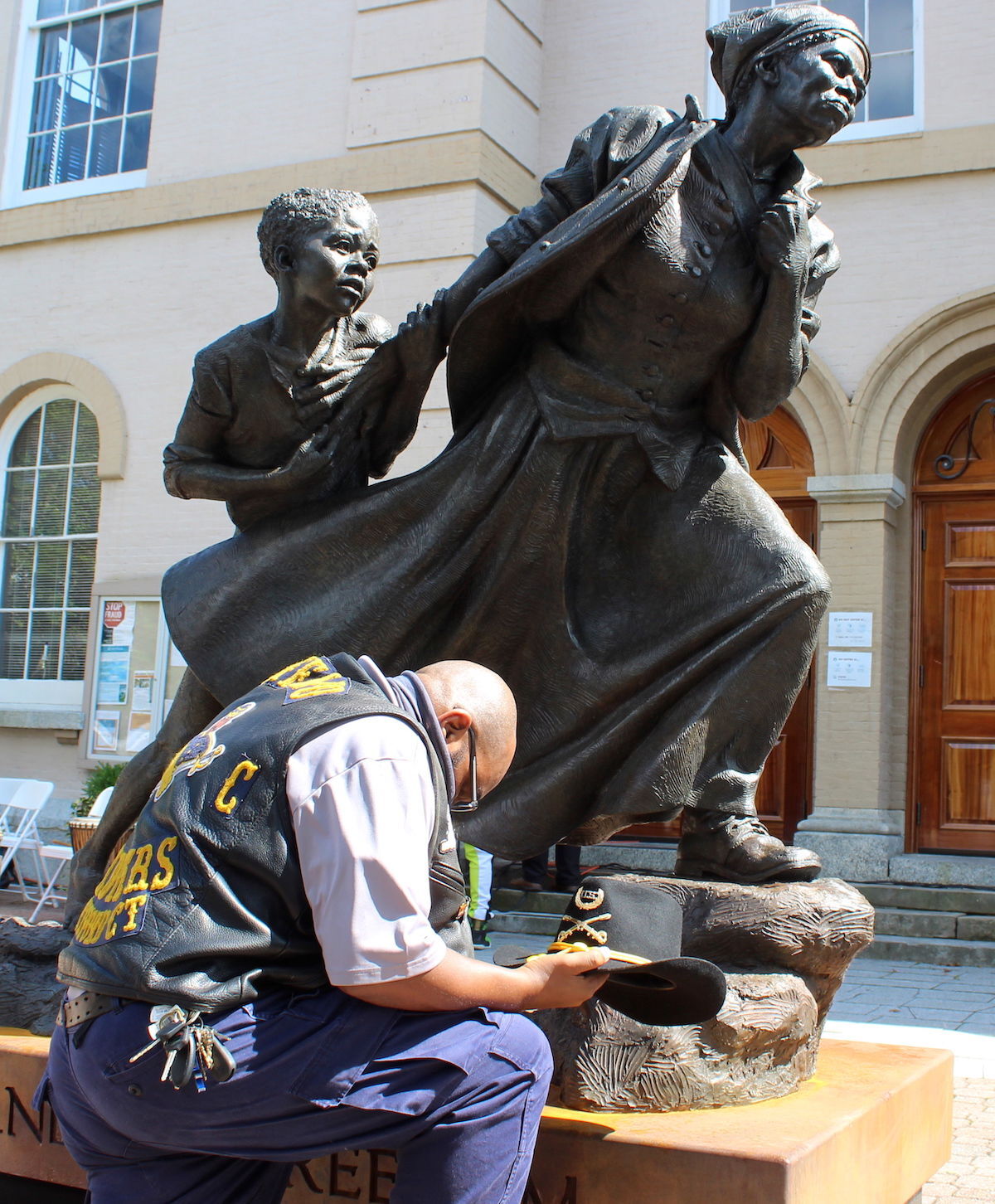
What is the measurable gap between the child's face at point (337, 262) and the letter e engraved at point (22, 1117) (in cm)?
180

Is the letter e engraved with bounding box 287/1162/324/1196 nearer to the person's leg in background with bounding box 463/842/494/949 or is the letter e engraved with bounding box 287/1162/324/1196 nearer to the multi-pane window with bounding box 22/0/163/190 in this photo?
the person's leg in background with bounding box 463/842/494/949

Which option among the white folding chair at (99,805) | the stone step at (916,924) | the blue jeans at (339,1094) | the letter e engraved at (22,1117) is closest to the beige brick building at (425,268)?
the stone step at (916,924)

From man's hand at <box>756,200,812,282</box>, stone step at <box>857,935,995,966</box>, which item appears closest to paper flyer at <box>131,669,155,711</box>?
stone step at <box>857,935,995,966</box>

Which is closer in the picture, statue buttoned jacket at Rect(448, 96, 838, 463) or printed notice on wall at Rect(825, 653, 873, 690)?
statue buttoned jacket at Rect(448, 96, 838, 463)

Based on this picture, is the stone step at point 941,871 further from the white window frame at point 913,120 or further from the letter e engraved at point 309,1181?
the letter e engraved at point 309,1181

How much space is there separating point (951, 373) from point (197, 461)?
789 centimetres

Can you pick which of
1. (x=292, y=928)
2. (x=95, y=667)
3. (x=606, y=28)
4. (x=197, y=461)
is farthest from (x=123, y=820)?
(x=606, y=28)

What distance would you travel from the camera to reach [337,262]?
3.14 meters

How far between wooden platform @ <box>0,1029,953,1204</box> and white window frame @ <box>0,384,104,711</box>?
31.8 feet

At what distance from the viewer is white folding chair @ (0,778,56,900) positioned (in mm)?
9781

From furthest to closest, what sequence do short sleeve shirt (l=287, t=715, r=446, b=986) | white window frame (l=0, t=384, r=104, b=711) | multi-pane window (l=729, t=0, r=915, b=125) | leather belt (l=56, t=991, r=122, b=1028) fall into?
white window frame (l=0, t=384, r=104, b=711), multi-pane window (l=729, t=0, r=915, b=125), leather belt (l=56, t=991, r=122, b=1028), short sleeve shirt (l=287, t=715, r=446, b=986)

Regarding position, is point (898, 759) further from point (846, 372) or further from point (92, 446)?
point (92, 446)

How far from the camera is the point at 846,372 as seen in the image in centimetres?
998

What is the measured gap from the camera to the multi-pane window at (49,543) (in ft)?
40.8
